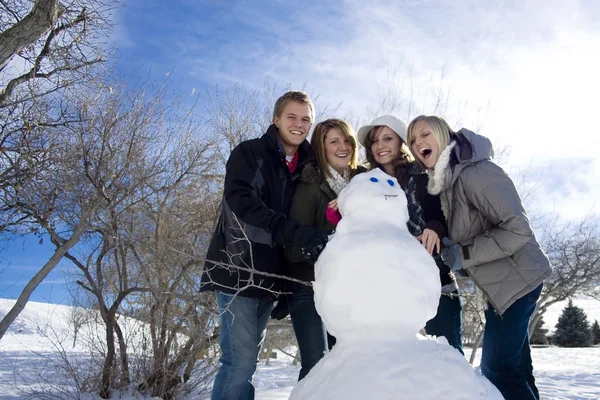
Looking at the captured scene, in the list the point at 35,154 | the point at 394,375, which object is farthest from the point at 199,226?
the point at 394,375

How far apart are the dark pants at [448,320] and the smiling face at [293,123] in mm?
1225

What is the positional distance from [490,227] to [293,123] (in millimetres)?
1232

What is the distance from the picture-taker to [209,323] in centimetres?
498

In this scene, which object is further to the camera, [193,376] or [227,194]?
[193,376]

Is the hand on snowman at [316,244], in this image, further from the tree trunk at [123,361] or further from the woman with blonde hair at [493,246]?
the tree trunk at [123,361]

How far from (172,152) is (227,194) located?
13.9ft

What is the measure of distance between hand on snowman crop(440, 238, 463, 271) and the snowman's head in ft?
2.06

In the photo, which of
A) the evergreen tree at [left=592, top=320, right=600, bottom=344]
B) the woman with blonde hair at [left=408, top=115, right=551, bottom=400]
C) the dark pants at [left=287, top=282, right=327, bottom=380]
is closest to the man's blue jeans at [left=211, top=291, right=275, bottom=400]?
the dark pants at [left=287, top=282, right=327, bottom=380]

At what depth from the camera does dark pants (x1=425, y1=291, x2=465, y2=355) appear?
230 cm

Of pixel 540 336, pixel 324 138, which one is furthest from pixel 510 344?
pixel 540 336

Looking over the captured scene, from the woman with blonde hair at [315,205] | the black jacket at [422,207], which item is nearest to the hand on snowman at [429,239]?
the black jacket at [422,207]

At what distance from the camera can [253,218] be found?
2.06 meters

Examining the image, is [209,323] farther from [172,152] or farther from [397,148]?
[397,148]

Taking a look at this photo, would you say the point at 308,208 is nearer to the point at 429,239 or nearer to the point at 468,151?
the point at 429,239
